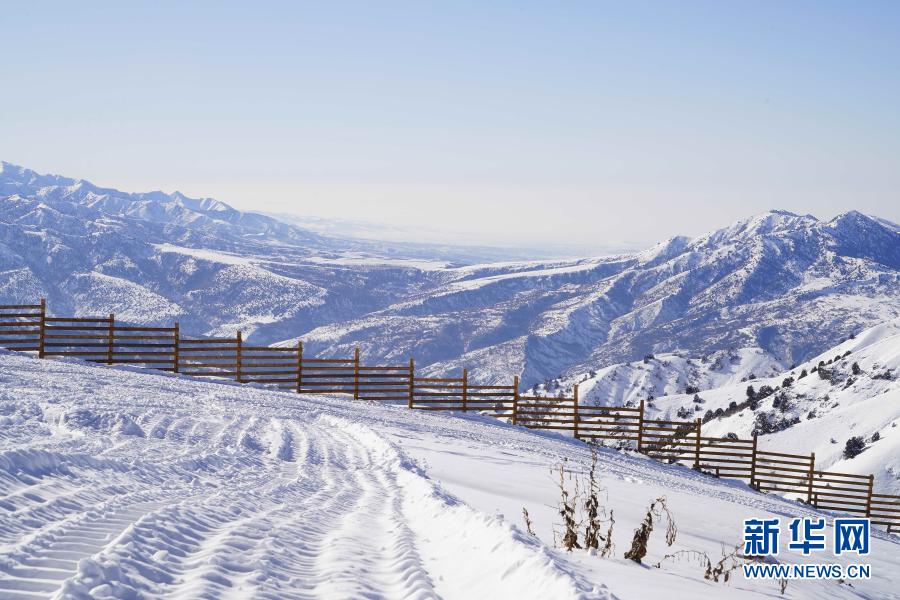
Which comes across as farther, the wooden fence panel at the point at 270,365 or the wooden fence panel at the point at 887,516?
the wooden fence panel at the point at 887,516

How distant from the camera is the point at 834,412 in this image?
6419cm

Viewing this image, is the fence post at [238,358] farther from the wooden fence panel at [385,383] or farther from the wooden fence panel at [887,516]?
the wooden fence panel at [887,516]

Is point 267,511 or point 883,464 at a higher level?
point 267,511

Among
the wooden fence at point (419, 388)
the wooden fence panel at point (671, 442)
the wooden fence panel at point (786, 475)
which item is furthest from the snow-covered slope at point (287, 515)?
the wooden fence panel at point (786, 475)

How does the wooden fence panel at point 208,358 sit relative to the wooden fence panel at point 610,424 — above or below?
above

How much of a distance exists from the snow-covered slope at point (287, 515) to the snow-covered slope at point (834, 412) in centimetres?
3819

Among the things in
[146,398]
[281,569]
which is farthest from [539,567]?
[146,398]

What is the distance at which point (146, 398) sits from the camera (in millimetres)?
16969

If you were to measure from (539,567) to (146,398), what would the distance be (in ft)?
44.1

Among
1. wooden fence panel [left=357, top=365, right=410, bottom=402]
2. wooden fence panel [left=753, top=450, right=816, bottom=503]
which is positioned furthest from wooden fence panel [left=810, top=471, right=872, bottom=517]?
wooden fence panel [left=357, top=365, right=410, bottom=402]

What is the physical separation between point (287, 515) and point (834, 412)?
66.2 metres

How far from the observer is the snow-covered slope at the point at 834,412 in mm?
48250

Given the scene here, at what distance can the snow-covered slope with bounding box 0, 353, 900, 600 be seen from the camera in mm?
5523

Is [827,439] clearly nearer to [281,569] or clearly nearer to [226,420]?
[226,420]
